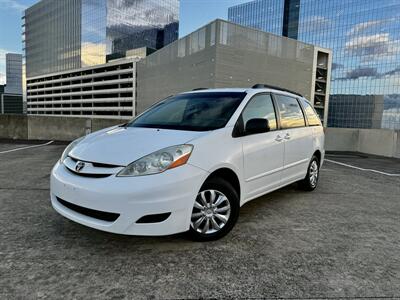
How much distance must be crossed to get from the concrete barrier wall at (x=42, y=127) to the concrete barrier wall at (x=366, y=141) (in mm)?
9903

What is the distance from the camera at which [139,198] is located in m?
2.55

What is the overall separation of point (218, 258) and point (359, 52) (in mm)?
89386

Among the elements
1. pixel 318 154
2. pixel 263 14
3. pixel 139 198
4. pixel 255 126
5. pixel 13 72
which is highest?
pixel 263 14

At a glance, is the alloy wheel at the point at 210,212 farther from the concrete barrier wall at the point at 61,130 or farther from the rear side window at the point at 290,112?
the concrete barrier wall at the point at 61,130

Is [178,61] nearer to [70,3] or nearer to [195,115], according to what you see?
[195,115]

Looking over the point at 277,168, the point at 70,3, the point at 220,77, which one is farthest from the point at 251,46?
the point at 70,3

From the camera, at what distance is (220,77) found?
41875 millimetres

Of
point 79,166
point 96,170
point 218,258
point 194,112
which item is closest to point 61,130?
point 194,112

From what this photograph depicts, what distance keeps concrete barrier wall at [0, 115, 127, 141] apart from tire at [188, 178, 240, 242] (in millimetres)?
10638

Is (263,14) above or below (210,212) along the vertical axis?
above

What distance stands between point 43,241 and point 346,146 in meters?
Answer: 13.6

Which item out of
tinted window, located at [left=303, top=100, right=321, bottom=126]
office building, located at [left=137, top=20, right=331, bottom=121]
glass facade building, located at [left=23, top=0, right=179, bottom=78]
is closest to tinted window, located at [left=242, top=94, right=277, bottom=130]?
tinted window, located at [left=303, top=100, right=321, bottom=126]

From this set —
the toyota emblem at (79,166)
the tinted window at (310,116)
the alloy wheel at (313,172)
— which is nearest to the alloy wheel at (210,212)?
the toyota emblem at (79,166)

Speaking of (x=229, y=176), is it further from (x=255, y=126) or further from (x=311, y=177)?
(x=311, y=177)
